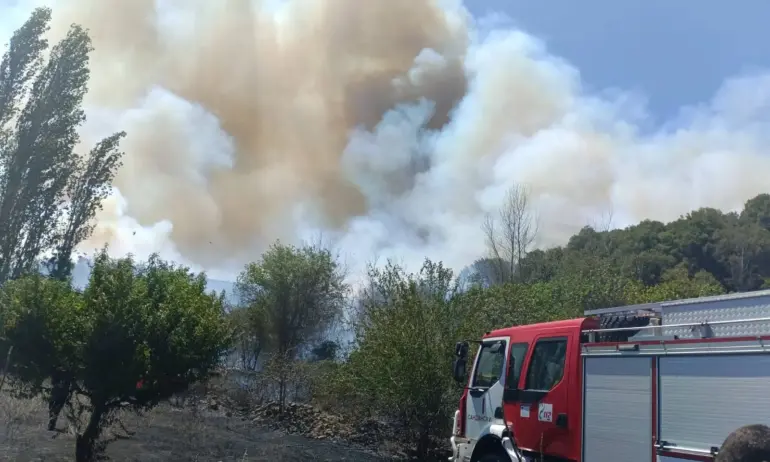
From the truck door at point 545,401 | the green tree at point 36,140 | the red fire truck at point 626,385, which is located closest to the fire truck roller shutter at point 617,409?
the red fire truck at point 626,385

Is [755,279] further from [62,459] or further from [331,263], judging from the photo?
[62,459]

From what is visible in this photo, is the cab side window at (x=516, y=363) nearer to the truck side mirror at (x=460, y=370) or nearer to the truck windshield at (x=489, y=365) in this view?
the truck windshield at (x=489, y=365)

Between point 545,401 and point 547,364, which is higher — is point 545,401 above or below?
below

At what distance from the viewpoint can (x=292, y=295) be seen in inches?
1511

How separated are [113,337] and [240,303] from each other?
2839 cm

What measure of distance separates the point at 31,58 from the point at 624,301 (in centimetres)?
2236

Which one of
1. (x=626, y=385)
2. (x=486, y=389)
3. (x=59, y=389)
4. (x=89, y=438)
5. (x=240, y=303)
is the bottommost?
(x=89, y=438)

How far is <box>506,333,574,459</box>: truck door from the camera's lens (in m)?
8.54

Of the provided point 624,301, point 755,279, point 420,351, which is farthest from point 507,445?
point 755,279

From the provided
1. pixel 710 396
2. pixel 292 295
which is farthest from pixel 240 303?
pixel 710 396

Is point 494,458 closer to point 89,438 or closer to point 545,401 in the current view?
point 545,401

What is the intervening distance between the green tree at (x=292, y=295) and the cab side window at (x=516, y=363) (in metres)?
27.5

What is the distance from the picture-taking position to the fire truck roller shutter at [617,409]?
24.0 feet

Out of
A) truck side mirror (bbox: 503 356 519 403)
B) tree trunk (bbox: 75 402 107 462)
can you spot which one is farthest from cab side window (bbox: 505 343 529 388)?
tree trunk (bbox: 75 402 107 462)
